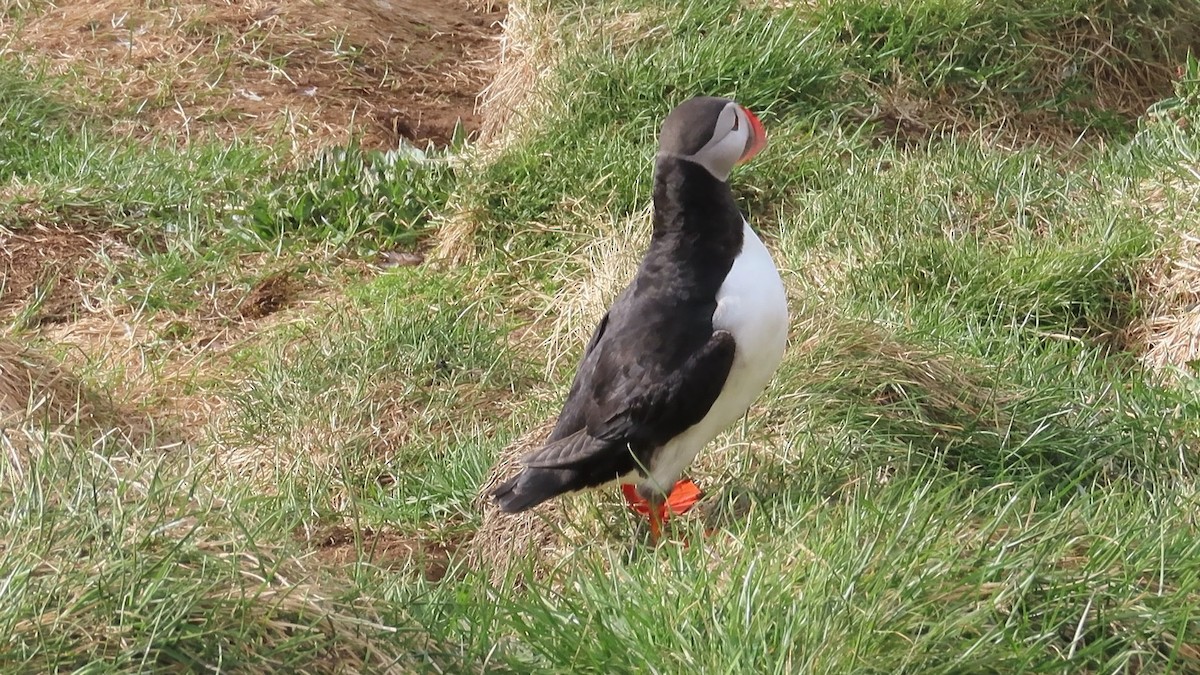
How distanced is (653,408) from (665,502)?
25 centimetres

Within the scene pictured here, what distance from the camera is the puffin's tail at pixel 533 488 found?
3486 mm

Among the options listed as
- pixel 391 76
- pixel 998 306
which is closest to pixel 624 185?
pixel 998 306

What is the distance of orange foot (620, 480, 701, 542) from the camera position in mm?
3547

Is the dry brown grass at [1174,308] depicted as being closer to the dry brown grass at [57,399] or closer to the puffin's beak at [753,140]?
the puffin's beak at [753,140]

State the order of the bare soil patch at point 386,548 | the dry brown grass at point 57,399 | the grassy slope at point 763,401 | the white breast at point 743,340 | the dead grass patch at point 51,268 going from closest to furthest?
the grassy slope at point 763,401
the white breast at point 743,340
the bare soil patch at point 386,548
the dry brown grass at point 57,399
the dead grass patch at point 51,268

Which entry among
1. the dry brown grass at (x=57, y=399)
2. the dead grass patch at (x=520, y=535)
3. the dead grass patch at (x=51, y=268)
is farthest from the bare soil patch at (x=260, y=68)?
the dead grass patch at (x=520, y=535)

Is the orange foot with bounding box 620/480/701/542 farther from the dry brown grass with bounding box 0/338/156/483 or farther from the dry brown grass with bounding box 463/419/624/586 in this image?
the dry brown grass with bounding box 0/338/156/483

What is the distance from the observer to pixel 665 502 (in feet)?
11.8

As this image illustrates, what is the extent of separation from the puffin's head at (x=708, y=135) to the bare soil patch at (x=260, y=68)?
3.40 metres

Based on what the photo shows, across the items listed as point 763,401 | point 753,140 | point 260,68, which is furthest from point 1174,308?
point 260,68

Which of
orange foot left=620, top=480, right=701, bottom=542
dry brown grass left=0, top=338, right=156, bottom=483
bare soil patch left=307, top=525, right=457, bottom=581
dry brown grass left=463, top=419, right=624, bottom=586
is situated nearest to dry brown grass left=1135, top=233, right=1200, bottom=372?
orange foot left=620, top=480, right=701, bottom=542

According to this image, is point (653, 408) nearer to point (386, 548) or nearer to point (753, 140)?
point (753, 140)

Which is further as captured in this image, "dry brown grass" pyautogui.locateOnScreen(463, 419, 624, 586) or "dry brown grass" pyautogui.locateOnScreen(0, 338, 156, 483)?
"dry brown grass" pyautogui.locateOnScreen(0, 338, 156, 483)

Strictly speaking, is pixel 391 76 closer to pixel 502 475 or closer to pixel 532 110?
pixel 532 110
